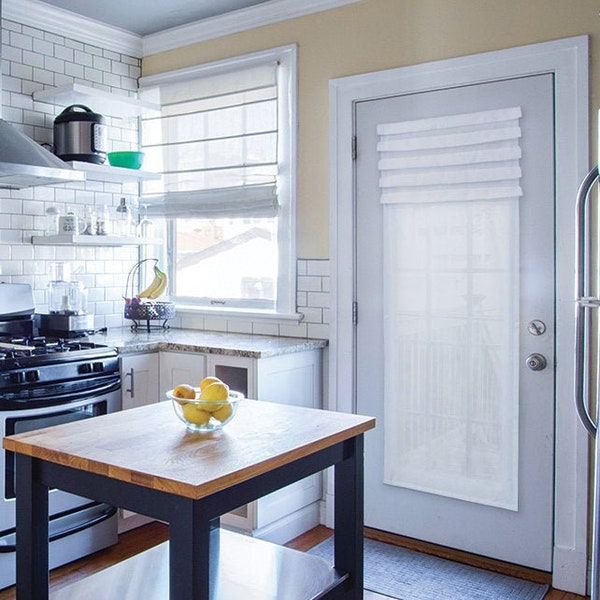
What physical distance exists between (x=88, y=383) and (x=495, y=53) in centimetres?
228

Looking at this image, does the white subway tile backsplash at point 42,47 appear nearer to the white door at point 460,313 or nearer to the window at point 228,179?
the window at point 228,179

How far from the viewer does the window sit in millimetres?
3760

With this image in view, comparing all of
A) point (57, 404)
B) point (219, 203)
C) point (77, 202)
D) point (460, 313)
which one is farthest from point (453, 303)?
point (77, 202)

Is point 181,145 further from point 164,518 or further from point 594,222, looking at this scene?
point 164,518

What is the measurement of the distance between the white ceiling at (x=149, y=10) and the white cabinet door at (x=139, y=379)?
1.83 m

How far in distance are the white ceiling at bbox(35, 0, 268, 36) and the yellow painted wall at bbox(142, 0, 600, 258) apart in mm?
164

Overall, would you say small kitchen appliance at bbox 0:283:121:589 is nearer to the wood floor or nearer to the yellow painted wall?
the wood floor

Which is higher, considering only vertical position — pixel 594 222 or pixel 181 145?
pixel 181 145

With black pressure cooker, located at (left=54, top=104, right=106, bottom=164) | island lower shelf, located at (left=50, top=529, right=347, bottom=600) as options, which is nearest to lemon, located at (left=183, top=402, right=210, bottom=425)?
island lower shelf, located at (left=50, top=529, right=347, bottom=600)

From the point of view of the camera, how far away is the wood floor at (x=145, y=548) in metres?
2.96

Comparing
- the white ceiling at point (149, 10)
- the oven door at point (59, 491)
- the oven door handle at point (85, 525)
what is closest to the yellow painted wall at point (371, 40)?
the white ceiling at point (149, 10)

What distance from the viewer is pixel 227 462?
1.52 m

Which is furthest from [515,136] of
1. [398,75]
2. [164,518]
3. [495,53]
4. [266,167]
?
[164,518]

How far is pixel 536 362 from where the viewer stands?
2980 millimetres
